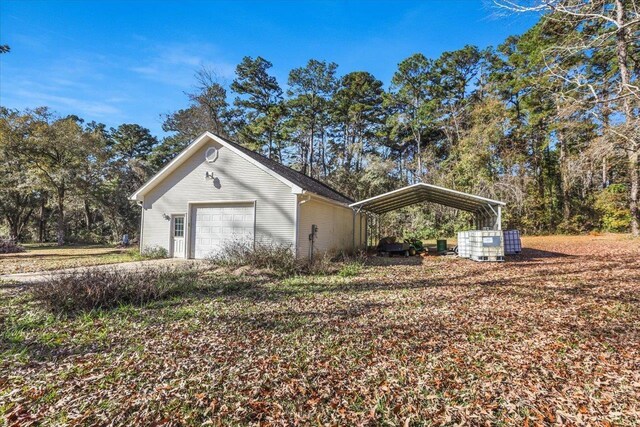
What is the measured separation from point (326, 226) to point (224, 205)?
4.16m

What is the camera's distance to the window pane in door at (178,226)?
12414 mm

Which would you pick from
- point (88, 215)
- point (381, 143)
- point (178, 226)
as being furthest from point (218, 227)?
point (88, 215)

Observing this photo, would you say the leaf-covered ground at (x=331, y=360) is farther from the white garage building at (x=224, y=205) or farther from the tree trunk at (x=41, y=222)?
the tree trunk at (x=41, y=222)

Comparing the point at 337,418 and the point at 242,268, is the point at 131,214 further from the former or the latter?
the point at 337,418

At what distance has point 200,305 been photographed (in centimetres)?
576

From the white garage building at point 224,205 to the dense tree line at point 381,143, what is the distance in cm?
1331

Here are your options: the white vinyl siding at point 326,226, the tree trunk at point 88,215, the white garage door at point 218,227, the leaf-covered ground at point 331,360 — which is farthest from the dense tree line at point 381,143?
the leaf-covered ground at point 331,360

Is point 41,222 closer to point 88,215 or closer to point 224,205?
point 88,215

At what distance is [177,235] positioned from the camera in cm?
1247

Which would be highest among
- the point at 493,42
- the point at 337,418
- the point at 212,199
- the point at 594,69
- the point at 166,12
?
the point at 493,42

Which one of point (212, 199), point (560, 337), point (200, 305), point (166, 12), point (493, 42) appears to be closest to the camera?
point (560, 337)

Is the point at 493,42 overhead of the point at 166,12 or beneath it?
overhead

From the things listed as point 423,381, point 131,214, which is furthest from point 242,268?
point 131,214

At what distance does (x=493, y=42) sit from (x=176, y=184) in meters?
27.0
